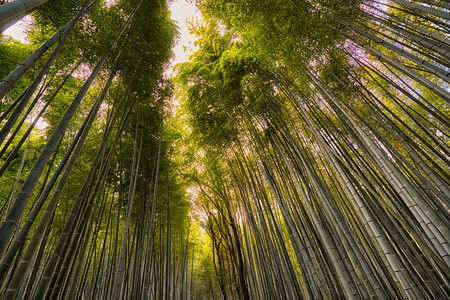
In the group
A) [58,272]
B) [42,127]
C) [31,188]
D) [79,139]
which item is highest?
[42,127]

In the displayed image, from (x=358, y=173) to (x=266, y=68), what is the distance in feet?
8.24

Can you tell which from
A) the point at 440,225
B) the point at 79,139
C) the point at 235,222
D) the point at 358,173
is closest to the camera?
the point at 440,225

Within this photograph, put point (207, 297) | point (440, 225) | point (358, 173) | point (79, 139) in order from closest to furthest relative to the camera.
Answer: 1. point (440, 225)
2. point (79, 139)
3. point (358, 173)
4. point (207, 297)

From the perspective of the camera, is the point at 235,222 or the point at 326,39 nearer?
the point at 326,39

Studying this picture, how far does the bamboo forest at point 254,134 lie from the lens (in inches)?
65.4

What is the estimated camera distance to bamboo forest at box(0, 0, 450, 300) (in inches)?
65.4

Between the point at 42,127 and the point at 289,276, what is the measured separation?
5.66 m

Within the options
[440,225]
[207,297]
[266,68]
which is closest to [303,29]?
[266,68]

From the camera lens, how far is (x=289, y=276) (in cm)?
300

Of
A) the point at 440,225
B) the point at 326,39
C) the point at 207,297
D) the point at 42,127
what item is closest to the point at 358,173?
the point at 440,225

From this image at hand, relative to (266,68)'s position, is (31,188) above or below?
below

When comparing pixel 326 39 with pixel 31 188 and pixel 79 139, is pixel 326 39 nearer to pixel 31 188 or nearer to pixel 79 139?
pixel 79 139

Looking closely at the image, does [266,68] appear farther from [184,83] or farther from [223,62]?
[184,83]

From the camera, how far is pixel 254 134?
382 cm
